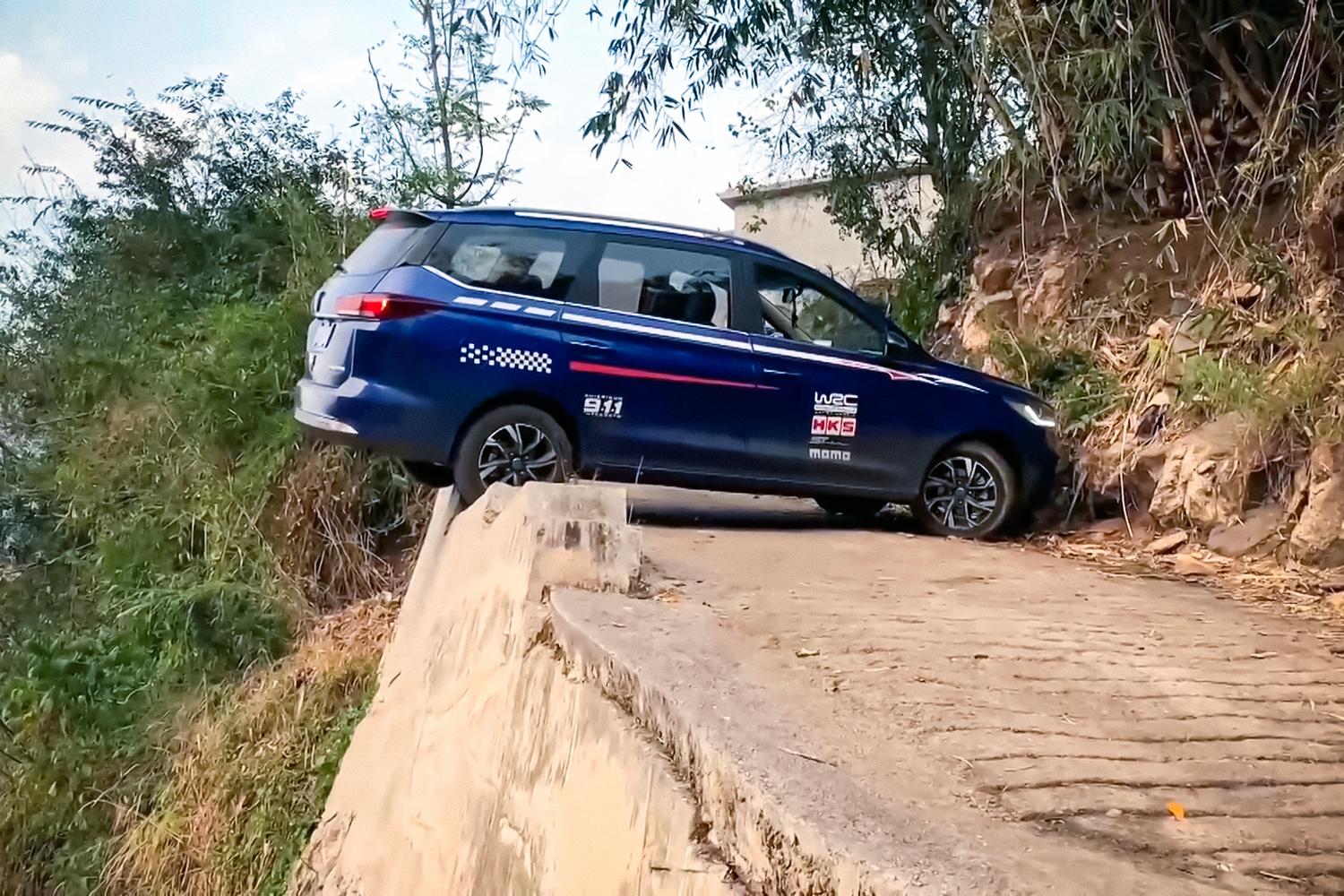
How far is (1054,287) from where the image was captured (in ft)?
27.3

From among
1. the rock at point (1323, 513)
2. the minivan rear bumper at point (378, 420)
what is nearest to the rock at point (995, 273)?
the rock at point (1323, 513)

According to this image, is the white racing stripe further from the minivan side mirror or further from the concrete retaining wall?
the concrete retaining wall

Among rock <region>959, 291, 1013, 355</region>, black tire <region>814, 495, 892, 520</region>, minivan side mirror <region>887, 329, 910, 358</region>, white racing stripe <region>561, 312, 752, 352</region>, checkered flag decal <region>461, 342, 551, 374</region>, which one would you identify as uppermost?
rock <region>959, 291, 1013, 355</region>

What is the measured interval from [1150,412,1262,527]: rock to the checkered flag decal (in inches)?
147

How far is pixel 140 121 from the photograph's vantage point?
35.1ft

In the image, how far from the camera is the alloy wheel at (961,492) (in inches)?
272

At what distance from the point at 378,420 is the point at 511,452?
0.73 m

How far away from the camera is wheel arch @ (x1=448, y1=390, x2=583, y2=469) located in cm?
577

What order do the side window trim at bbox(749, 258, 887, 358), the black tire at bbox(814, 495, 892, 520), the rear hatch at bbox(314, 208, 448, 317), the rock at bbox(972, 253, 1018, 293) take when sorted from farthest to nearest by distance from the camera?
the rock at bbox(972, 253, 1018, 293)
the black tire at bbox(814, 495, 892, 520)
the side window trim at bbox(749, 258, 887, 358)
the rear hatch at bbox(314, 208, 448, 317)

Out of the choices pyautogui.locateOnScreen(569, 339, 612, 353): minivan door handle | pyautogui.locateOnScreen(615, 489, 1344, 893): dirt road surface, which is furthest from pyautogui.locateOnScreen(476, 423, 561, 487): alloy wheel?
pyautogui.locateOnScreen(615, 489, 1344, 893): dirt road surface

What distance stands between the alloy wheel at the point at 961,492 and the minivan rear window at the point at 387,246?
3.50m

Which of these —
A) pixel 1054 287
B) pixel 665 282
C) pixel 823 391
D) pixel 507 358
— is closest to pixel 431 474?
pixel 507 358

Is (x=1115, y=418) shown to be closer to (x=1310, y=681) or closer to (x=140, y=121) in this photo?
(x=1310, y=681)

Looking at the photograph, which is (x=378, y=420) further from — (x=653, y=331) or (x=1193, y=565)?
(x=1193, y=565)
